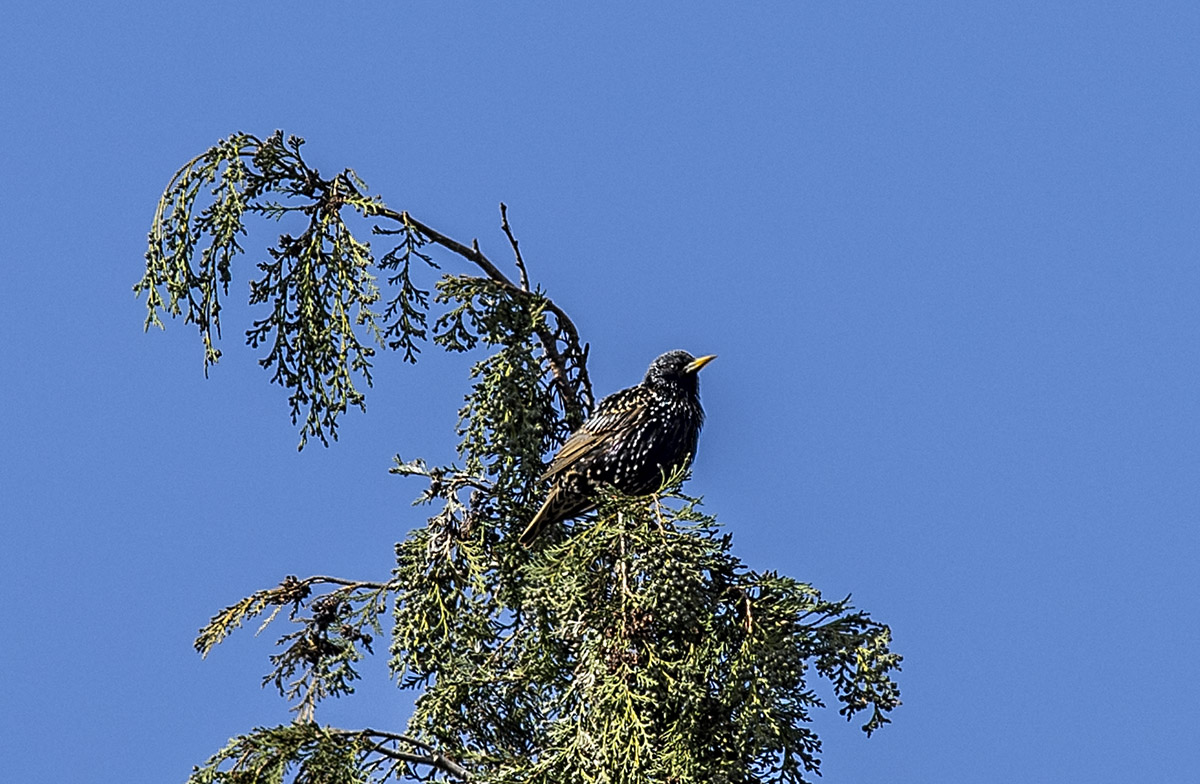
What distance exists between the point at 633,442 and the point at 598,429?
17 centimetres

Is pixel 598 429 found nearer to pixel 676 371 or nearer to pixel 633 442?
pixel 633 442

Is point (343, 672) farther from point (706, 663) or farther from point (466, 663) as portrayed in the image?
point (706, 663)

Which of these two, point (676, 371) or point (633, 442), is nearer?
point (633, 442)

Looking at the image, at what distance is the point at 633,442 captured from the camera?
20.2ft

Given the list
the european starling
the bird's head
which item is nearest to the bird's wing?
the european starling

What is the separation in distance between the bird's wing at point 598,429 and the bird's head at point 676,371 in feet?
0.82

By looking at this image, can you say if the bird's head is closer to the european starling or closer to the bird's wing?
the european starling

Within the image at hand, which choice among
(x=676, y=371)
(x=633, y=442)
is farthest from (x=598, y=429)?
(x=676, y=371)

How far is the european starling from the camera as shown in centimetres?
598

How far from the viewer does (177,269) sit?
5.89 meters

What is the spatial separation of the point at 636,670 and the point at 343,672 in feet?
3.96

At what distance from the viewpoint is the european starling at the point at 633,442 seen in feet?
19.6

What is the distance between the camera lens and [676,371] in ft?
21.2

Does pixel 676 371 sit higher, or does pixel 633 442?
pixel 676 371
